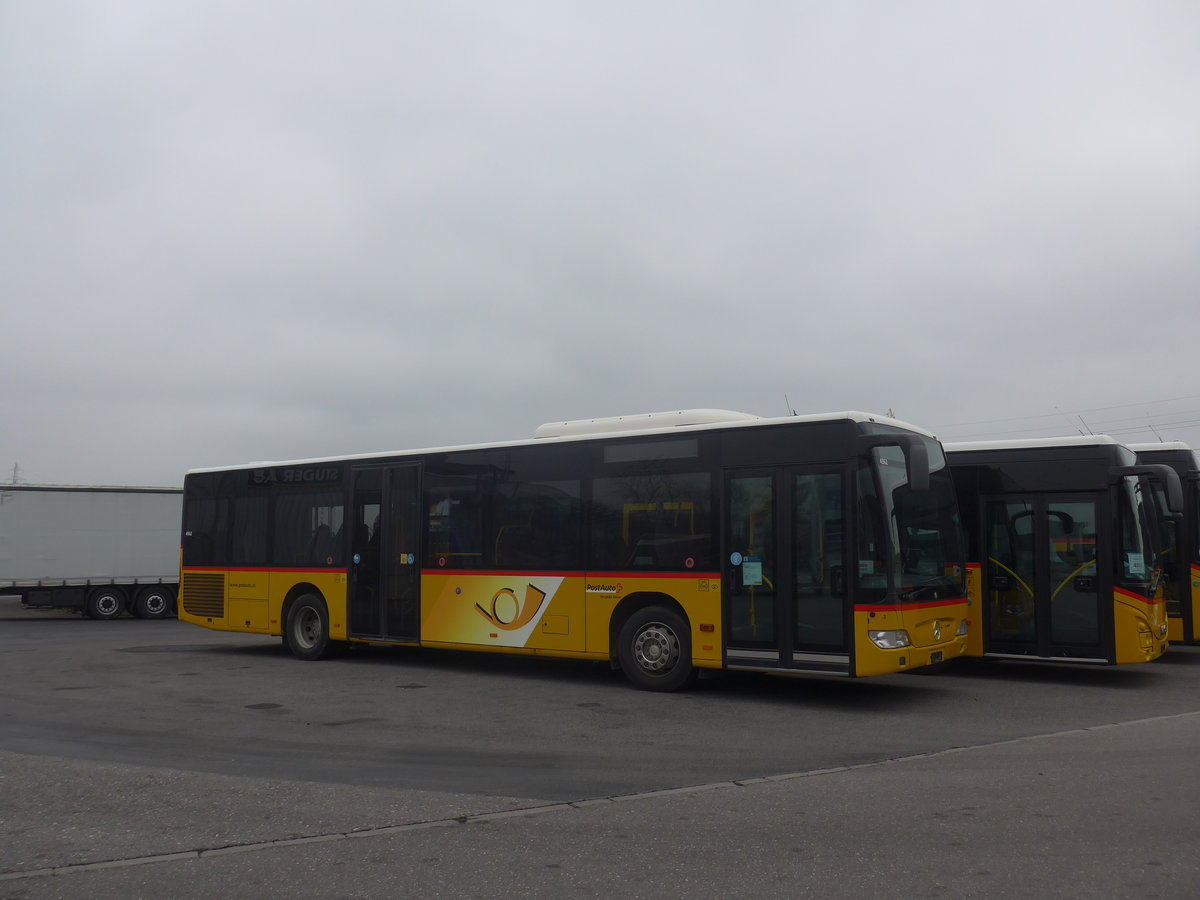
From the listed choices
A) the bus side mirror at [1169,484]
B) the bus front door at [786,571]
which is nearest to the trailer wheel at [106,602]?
the bus front door at [786,571]

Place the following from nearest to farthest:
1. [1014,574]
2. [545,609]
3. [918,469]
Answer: [918,469], [545,609], [1014,574]

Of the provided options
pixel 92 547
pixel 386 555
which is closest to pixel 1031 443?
pixel 386 555

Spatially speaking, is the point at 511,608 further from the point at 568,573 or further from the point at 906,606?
the point at 906,606

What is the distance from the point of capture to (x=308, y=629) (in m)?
16.0

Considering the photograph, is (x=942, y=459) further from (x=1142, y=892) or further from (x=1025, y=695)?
(x=1142, y=892)

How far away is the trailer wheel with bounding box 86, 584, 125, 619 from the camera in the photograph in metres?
26.5

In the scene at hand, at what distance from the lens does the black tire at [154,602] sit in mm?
27109

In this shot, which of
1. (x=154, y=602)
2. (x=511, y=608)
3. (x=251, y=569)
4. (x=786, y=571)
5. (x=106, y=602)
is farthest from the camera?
(x=154, y=602)

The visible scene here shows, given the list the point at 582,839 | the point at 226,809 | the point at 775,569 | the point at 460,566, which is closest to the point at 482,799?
the point at 582,839

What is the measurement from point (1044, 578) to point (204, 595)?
13.0 m

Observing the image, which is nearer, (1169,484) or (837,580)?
(837,580)

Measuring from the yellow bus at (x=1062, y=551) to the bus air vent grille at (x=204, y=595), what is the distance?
38.4 ft

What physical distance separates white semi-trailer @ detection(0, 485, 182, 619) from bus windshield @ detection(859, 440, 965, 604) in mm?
21524

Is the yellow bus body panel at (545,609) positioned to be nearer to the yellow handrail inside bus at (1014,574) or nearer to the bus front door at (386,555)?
the bus front door at (386,555)
